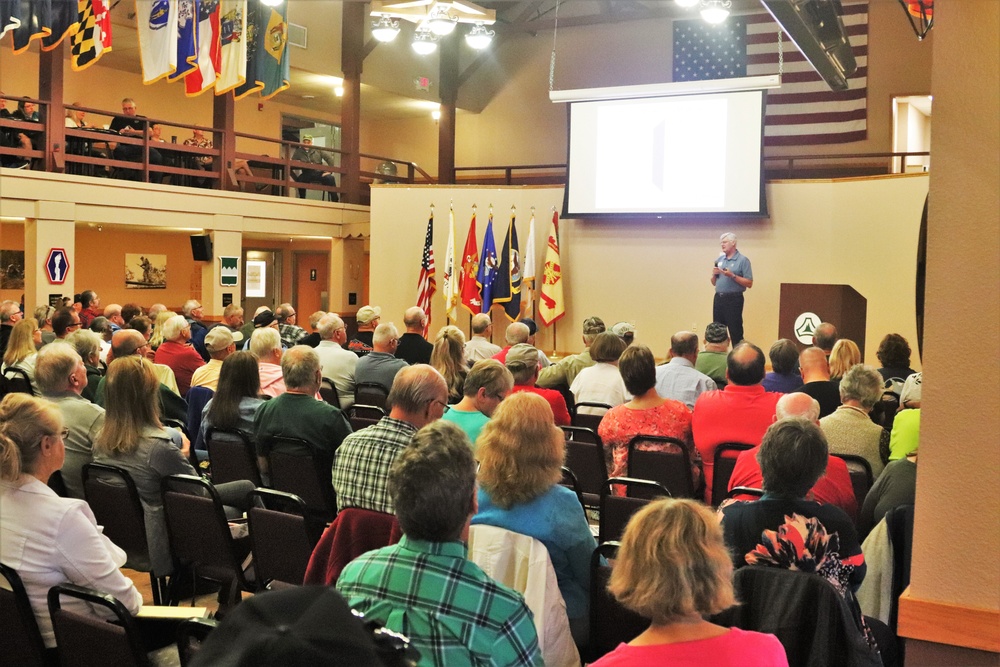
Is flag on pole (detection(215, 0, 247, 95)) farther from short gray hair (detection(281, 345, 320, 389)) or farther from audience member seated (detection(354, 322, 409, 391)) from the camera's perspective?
short gray hair (detection(281, 345, 320, 389))

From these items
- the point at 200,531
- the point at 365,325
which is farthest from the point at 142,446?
the point at 365,325

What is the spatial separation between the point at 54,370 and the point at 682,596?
329 centimetres

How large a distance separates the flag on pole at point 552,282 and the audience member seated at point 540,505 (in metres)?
9.66

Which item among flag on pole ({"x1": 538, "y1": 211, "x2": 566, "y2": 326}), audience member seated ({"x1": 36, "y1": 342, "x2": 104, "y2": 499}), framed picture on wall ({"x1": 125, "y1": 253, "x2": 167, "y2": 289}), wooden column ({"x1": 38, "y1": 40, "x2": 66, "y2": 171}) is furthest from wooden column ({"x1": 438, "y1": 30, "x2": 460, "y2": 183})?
audience member seated ({"x1": 36, "y1": 342, "x2": 104, "y2": 499})

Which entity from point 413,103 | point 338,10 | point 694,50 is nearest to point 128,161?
point 338,10

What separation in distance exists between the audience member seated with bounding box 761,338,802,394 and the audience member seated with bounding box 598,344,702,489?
50.2 inches

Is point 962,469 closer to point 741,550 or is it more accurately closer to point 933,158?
point 741,550

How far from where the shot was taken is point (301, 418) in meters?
4.36

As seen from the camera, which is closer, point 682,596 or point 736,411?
point 682,596

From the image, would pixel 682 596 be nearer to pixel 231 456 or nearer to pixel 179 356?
pixel 231 456

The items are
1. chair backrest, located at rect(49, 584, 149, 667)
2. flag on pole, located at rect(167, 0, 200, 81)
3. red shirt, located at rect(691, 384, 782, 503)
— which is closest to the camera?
chair backrest, located at rect(49, 584, 149, 667)

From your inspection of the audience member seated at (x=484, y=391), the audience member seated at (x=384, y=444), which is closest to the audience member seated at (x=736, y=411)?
the audience member seated at (x=484, y=391)

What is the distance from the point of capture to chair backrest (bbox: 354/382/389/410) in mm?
6250

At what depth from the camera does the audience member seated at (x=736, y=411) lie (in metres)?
4.58
